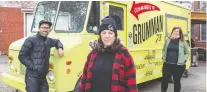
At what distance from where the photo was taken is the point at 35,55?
5242 mm

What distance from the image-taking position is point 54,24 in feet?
21.7

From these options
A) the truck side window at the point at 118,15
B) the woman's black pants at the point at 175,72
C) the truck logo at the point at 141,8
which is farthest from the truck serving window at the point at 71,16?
the woman's black pants at the point at 175,72

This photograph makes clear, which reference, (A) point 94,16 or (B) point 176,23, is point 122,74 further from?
(B) point 176,23

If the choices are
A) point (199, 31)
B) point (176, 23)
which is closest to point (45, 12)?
point (176, 23)

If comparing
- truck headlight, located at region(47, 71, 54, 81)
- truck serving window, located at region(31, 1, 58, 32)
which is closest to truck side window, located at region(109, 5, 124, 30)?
truck serving window, located at region(31, 1, 58, 32)

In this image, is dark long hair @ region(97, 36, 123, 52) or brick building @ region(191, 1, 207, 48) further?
brick building @ region(191, 1, 207, 48)

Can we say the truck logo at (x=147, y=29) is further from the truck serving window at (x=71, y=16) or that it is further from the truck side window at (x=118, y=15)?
the truck serving window at (x=71, y=16)

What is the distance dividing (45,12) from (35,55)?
6.89 ft

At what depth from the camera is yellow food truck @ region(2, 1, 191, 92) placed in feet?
18.9

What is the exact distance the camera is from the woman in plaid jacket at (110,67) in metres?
Result: 3.38

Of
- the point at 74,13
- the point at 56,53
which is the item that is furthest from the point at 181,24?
the point at 56,53

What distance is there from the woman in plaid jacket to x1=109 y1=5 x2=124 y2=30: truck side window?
352 cm

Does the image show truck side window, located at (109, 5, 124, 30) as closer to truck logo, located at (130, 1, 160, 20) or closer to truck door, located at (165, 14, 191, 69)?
truck logo, located at (130, 1, 160, 20)

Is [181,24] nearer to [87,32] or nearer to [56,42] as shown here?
[87,32]
